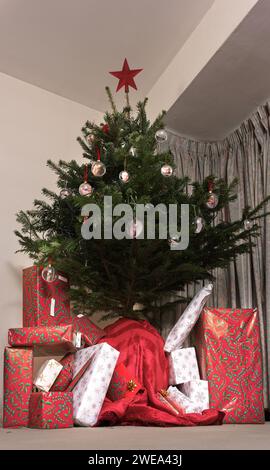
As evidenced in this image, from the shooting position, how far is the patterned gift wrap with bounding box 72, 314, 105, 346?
2.37m

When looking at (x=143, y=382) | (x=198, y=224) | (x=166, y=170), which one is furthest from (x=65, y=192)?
(x=143, y=382)

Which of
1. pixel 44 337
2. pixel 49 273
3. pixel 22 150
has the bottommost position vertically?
pixel 44 337

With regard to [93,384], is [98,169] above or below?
above

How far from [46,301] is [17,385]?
45cm

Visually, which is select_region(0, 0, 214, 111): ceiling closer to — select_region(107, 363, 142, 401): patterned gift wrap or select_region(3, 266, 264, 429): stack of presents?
select_region(3, 266, 264, 429): stack of presents

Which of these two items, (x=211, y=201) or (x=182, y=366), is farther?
(x=211, y=201)

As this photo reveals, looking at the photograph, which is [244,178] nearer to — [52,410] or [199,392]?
[199,392]

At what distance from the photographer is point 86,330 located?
239cm

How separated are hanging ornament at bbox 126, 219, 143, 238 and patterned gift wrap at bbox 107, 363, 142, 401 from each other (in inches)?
20.5

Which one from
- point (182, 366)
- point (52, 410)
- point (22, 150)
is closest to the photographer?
point (52, 410)

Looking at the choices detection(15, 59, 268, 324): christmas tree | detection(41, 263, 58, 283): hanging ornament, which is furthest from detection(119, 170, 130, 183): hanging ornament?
detection(41, 263, 58, 283): hanging ornament

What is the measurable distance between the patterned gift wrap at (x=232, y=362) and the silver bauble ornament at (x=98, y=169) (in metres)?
0.70

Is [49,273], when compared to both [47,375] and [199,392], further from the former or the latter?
[199,392]

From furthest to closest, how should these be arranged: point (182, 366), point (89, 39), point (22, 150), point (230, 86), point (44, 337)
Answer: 1. point (22, 150)
2. point (89, 39)
3. point (230, 86)
4. point (182, 366)
5. point (44, 337)
